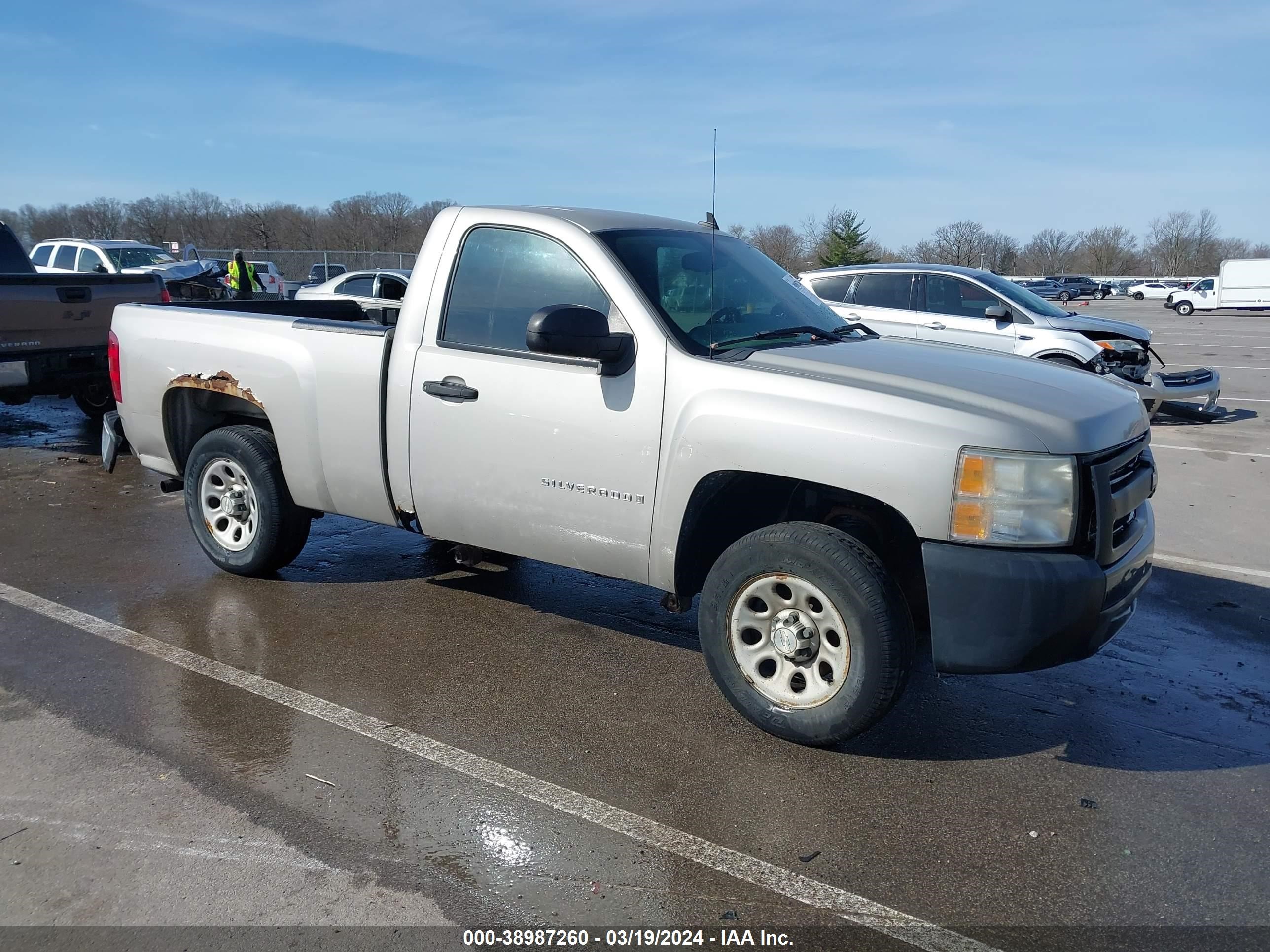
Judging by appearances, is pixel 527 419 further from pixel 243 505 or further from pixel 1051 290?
pixel 1051 290

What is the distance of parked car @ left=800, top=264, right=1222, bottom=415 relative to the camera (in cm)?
1126

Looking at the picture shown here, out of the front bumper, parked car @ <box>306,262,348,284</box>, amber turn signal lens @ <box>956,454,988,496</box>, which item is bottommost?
the front bumper

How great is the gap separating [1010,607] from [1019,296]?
928cm

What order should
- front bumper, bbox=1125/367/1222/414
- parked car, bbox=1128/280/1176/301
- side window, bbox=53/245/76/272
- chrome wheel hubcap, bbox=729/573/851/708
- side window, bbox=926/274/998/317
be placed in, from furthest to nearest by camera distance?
parked car, bbox=1128/280/1176/301 → side window, bbox=53/245/76/272 → side window, bbox=926/274/998/317 → front bumper, bbox=1125/367/1222/414 → chrome wheel hubcap, bbox=729/573/851/708

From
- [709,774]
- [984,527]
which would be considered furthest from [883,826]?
[984,527]

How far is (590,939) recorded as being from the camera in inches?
111

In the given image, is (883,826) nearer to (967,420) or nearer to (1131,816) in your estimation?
(1131,816)

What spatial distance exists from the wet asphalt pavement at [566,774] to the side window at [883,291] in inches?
250

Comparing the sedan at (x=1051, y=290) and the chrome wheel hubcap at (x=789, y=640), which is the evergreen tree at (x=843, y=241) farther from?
the chrome wheel hubcap at (x=789, y=640)

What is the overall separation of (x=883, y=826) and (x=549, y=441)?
6.54 ft

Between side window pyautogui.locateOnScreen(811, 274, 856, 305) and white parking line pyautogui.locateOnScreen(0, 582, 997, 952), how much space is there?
8.97 metres

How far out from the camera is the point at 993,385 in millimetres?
3867

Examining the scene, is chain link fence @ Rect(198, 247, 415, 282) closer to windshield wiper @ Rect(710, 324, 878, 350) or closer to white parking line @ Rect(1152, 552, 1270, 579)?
white parking line @ Rect(1152, 552, 1270, 579)

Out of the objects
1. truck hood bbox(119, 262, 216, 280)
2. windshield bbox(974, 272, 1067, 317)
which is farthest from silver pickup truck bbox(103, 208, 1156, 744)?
truck hood bbox(119, 262, 216, 280)
